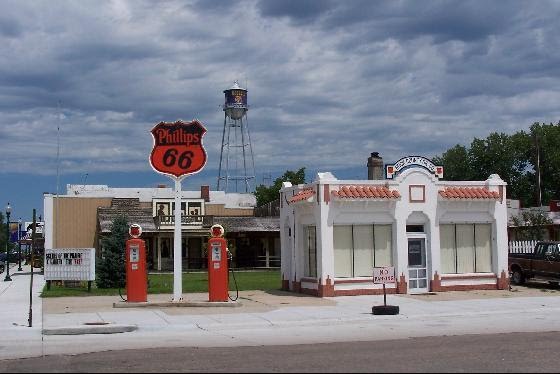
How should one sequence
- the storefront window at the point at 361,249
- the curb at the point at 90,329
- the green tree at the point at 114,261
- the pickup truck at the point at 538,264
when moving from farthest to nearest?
1. the green tree at the point at 114,261
2. the pickup truck at the point at 538,264
3. the storefront window at the point at 361,249
4. the curb at the point at 90,329

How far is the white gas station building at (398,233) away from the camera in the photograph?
26.6 metres

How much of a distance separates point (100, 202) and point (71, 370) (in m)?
46.3

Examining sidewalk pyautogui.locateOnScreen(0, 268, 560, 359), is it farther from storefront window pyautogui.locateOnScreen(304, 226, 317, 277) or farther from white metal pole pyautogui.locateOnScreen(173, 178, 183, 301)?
storefront window pyautogui.locateOnScreen(304, 226, 317, 277)

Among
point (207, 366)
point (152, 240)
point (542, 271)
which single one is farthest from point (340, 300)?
point (152, 240)

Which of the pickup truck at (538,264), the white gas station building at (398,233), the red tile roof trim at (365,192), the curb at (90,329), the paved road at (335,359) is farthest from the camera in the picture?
the pickup truck at (538,264)

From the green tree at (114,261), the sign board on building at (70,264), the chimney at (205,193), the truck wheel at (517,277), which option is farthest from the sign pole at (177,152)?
the chimney at (205,193)

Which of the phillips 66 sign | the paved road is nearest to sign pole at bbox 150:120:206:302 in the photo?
the phillips 66 sign

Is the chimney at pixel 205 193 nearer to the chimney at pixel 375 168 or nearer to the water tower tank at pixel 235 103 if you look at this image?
the water tower tank at pixel 235 103

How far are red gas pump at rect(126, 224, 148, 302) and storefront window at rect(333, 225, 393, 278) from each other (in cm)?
701

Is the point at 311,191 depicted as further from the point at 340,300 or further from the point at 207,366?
the point at 207,366

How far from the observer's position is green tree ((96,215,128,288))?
30.7 meters

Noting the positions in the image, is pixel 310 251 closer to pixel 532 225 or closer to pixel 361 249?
pixel 361 249

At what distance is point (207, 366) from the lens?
38.6 feet

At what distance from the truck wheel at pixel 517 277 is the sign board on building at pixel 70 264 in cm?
1712
